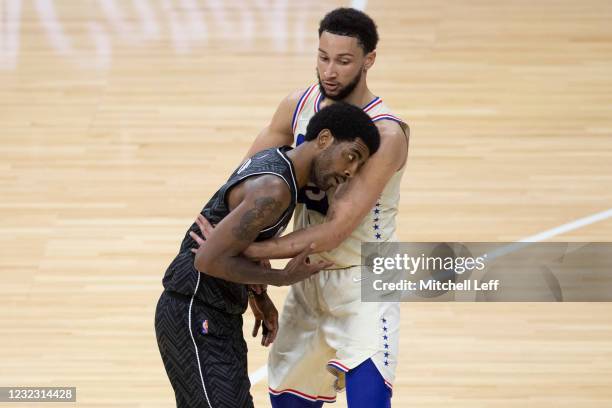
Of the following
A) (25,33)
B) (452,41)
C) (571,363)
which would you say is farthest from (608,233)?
(25,33)

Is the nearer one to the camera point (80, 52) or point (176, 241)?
point (176, 241)

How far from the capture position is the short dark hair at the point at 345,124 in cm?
417

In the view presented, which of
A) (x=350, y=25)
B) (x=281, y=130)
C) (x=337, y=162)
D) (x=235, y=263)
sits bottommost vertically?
(x=235, y=263)

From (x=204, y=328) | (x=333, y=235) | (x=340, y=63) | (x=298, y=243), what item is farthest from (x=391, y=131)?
(x=204, y=328)

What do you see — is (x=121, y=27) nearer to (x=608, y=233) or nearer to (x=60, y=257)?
(x=60, y=257)

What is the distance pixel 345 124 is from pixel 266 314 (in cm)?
98

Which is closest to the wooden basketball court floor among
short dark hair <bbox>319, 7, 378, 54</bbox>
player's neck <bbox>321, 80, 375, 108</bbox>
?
player's neck <bbox>321, 80, 375, 108</bbox>

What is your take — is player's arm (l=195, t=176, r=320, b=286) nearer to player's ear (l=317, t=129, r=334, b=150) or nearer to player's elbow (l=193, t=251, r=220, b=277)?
player's elbow (l=193, t=251, r=220, b=277)

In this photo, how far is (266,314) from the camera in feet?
15.4

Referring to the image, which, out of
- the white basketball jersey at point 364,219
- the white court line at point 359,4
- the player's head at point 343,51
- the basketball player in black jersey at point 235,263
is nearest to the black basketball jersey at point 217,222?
the basketball player in black jersey at point 235,263

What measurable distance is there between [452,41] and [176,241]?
3.58 meters

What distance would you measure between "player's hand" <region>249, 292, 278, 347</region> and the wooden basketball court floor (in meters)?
0.98

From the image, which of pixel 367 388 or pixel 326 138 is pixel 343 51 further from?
pixel 367 388

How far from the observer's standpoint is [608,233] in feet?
23.0
